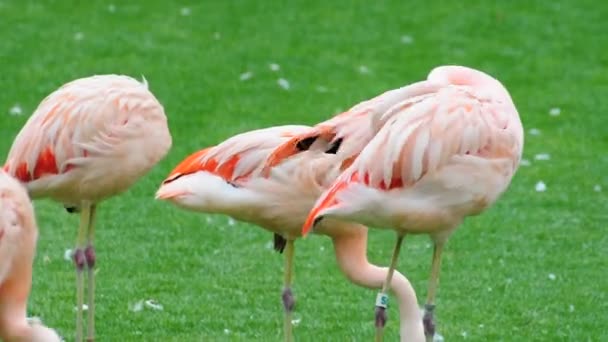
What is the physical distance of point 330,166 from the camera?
496cm

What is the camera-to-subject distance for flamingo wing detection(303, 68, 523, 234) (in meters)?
4.58

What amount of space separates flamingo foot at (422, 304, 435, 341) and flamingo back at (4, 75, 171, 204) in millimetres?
1184

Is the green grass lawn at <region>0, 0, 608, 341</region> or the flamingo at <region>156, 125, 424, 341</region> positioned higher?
the flamingo at <region>156, 125, 424, 341</region>

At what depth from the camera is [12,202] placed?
3.84 metres

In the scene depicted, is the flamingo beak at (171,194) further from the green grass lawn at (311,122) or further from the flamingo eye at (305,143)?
the green grass lawn at (311,122)

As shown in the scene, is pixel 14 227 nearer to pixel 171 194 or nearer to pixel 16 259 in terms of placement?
pixel 16 259

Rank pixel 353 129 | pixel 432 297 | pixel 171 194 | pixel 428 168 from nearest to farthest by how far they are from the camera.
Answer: pixel 428 168, pixel 353 129, pixel 432 297, pixel 171 194

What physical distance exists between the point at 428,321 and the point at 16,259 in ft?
5.49

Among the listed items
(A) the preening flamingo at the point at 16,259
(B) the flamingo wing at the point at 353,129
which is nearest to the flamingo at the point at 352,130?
(B) the flamingo wing at the point at 353,129

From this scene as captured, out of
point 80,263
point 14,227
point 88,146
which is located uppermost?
point 14,227

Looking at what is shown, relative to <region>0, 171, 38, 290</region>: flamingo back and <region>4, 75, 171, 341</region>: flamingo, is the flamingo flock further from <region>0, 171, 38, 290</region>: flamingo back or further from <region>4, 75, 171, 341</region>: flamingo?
<region>0, 171, 38, 290</region>: flamingo back

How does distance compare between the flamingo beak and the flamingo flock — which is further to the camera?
the flamingo beak

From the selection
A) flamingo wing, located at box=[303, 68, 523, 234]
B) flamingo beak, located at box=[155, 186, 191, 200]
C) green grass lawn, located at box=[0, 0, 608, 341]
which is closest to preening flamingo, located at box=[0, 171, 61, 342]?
flamingo wing, located at box=[303, 68, 523, 234]

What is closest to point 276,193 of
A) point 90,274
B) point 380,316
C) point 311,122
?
point 380,316
